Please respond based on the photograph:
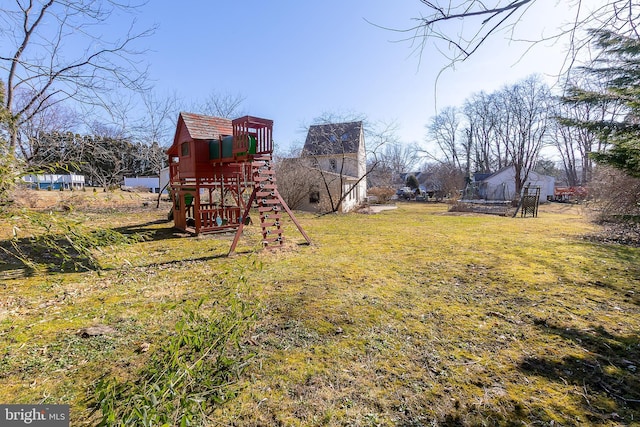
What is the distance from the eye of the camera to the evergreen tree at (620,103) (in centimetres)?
408

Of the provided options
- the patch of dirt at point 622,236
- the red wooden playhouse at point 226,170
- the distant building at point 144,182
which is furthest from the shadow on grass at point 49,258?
the distant building at point 144,182

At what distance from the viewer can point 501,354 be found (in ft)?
9.53

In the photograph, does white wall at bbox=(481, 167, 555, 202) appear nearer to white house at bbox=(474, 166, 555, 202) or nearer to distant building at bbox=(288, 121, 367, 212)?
white house at bbox=(474, 166, 555, 202)

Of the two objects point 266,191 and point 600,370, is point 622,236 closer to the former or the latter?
point 600,370

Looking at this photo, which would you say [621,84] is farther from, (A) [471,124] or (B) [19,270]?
(A) [471,124]

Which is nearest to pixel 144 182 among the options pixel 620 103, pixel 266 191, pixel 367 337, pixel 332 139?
pixel 332 139

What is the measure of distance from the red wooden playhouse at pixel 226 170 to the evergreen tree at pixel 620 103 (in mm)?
5984

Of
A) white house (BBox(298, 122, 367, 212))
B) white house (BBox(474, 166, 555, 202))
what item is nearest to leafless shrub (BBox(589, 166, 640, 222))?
white house (BBox(298, 122, 367, 212))

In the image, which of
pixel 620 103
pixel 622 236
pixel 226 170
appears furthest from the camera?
pixel 226 170

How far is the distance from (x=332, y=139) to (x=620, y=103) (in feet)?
68.6

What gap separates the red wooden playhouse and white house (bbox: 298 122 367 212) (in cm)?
900

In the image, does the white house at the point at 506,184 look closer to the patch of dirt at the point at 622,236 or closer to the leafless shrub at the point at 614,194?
the leafless shrub at the point at 614,194

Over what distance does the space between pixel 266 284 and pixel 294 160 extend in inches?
576

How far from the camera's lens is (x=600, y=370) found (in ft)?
8.73
